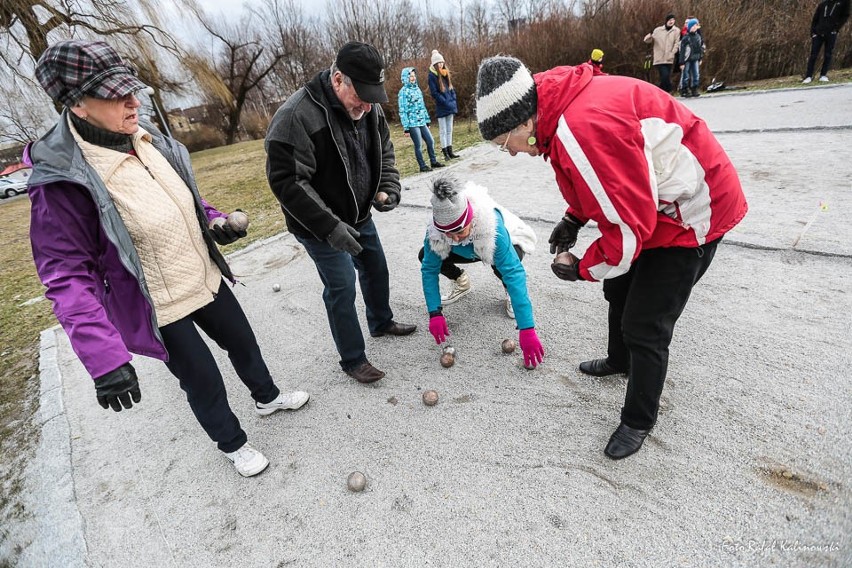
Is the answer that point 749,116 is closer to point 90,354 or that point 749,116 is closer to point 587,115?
point 587,115

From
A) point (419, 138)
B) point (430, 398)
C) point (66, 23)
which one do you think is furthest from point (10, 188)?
point (430, 398)

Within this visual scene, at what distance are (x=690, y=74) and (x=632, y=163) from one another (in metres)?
12.8

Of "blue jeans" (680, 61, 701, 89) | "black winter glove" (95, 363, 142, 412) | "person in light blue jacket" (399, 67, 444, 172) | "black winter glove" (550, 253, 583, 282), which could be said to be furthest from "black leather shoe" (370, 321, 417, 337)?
"blue jeans" (680, 61, 701, 89)

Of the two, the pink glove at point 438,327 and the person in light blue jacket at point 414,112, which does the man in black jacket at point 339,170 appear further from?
the person in light blue jacket at point 414,112

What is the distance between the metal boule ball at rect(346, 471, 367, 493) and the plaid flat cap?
1.96 metres

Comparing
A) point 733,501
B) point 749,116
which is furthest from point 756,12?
point 733,501

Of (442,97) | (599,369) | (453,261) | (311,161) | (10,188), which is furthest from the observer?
(10,188)

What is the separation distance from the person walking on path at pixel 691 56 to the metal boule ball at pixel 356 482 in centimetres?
1284

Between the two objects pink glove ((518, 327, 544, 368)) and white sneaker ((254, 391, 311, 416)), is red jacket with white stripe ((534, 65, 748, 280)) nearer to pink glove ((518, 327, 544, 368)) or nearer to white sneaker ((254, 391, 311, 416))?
pink glove ((518, 327, 544, 368))

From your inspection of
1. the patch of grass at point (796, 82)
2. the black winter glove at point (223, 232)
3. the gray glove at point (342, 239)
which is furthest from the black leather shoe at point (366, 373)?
the patch of grass at point (796, 82)

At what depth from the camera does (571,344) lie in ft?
Result: 9.57

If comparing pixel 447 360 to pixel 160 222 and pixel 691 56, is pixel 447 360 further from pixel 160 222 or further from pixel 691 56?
pixel 691 56

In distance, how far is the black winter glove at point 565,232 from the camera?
2404 mm

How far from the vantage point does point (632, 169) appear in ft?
4.93
